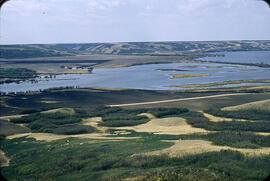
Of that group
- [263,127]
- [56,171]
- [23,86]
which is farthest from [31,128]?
[23,86]

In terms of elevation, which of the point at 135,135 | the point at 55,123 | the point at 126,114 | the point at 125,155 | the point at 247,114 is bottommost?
the point at 55,123

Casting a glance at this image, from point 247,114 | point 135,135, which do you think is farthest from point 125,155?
point 247,114

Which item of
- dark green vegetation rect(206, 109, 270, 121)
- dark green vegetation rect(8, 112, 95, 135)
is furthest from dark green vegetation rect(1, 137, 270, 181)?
dark green vegetation rect(206, 109, 270, 121)

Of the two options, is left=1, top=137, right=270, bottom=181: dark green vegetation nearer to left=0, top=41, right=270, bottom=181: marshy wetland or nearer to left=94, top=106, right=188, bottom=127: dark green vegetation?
left=0, top=41, right=270, bottom=181: marshy wetland

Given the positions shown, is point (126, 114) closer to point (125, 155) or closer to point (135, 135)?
point (135, 135)

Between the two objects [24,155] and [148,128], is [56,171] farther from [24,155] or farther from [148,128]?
[148,128]

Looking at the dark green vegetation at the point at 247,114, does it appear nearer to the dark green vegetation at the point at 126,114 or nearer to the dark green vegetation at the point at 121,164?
the dark green vegetation at the point at 126,114
